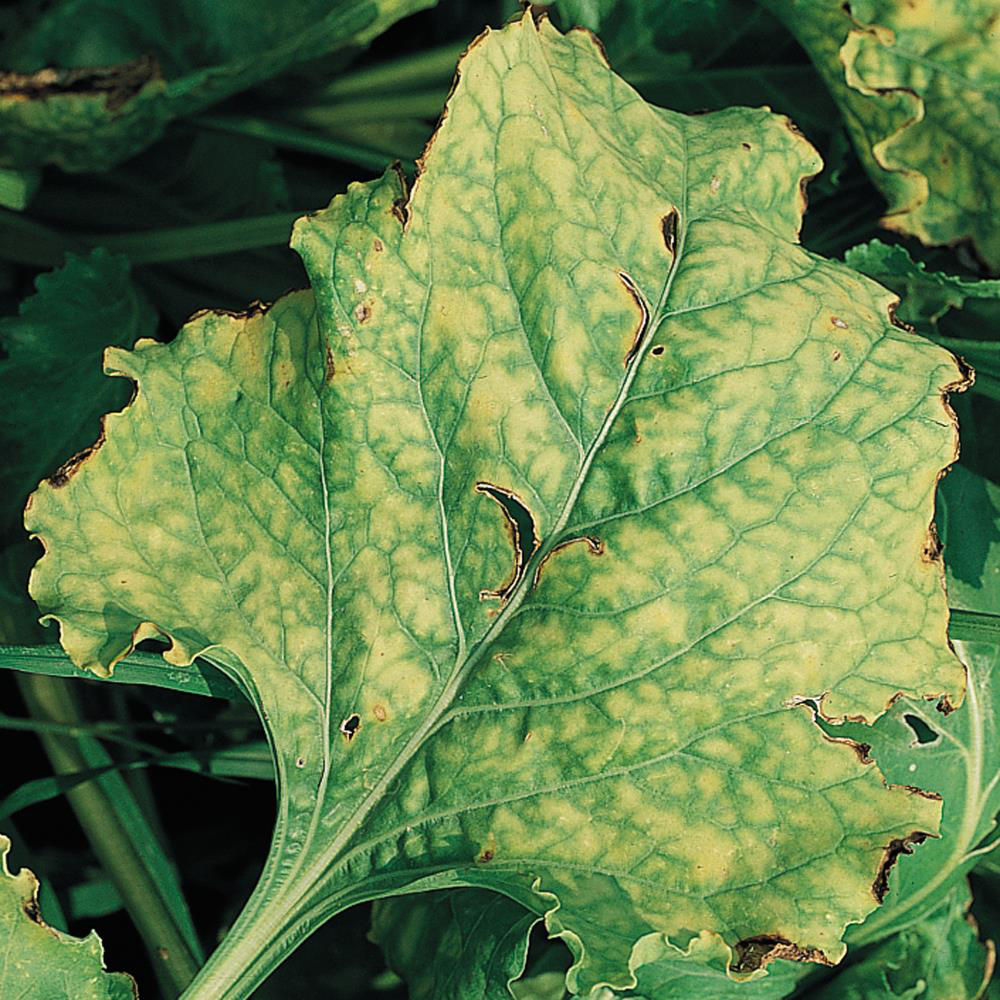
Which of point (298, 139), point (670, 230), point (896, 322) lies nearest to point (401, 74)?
point (298, 139)

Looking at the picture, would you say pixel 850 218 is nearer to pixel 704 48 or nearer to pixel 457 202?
pixel 704 48

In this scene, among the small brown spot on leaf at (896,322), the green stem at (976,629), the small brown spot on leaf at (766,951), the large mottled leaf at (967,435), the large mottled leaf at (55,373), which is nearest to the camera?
the small brown spot on leaf at (766,951)

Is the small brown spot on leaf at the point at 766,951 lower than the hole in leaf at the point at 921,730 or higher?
higher

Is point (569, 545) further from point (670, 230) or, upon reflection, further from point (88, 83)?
point (88, 83)

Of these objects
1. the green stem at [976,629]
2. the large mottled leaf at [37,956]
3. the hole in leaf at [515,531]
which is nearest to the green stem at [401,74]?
the hole in leaf at [515,531]

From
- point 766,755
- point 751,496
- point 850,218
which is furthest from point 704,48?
point 766,755

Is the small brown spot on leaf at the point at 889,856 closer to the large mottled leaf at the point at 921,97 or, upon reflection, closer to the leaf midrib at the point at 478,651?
the leaf midrib at the point at 478,651

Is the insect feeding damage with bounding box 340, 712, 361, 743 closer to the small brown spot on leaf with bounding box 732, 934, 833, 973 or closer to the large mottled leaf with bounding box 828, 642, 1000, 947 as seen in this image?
the small brown spot on leaf with bounding box 732, 934, 833, 973
